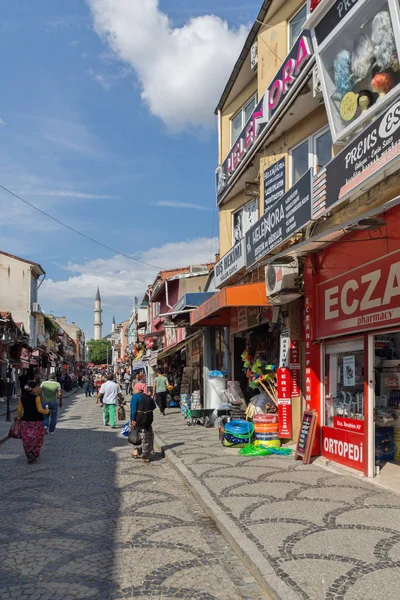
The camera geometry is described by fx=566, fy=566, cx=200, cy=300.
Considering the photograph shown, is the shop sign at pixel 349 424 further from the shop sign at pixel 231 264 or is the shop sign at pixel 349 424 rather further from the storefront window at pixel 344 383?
the shop sign at pixel 231 264

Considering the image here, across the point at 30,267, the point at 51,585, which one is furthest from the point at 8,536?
the point at 30,267

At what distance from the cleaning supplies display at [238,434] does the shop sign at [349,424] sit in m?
2.75

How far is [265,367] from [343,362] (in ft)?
12.7

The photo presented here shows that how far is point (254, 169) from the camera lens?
A: 14.9 meters

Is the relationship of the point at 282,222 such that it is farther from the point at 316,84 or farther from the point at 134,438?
the point at 134,438

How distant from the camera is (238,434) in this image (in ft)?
39.2

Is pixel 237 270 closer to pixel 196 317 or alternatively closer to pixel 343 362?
pixel 196 317

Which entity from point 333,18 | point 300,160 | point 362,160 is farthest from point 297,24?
point 362,160

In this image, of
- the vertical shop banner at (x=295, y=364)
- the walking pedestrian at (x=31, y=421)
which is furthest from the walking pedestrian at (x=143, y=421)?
the vertical shop banner at (x=295, y=364)

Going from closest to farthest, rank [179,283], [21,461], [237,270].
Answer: [21,461] → [237,270] → [179,283]

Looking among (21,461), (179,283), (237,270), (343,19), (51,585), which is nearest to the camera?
(51,585)

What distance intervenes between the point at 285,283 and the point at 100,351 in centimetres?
13714

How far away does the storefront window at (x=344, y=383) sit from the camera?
29.5ft

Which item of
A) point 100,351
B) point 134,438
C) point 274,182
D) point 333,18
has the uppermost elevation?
point 333,18
